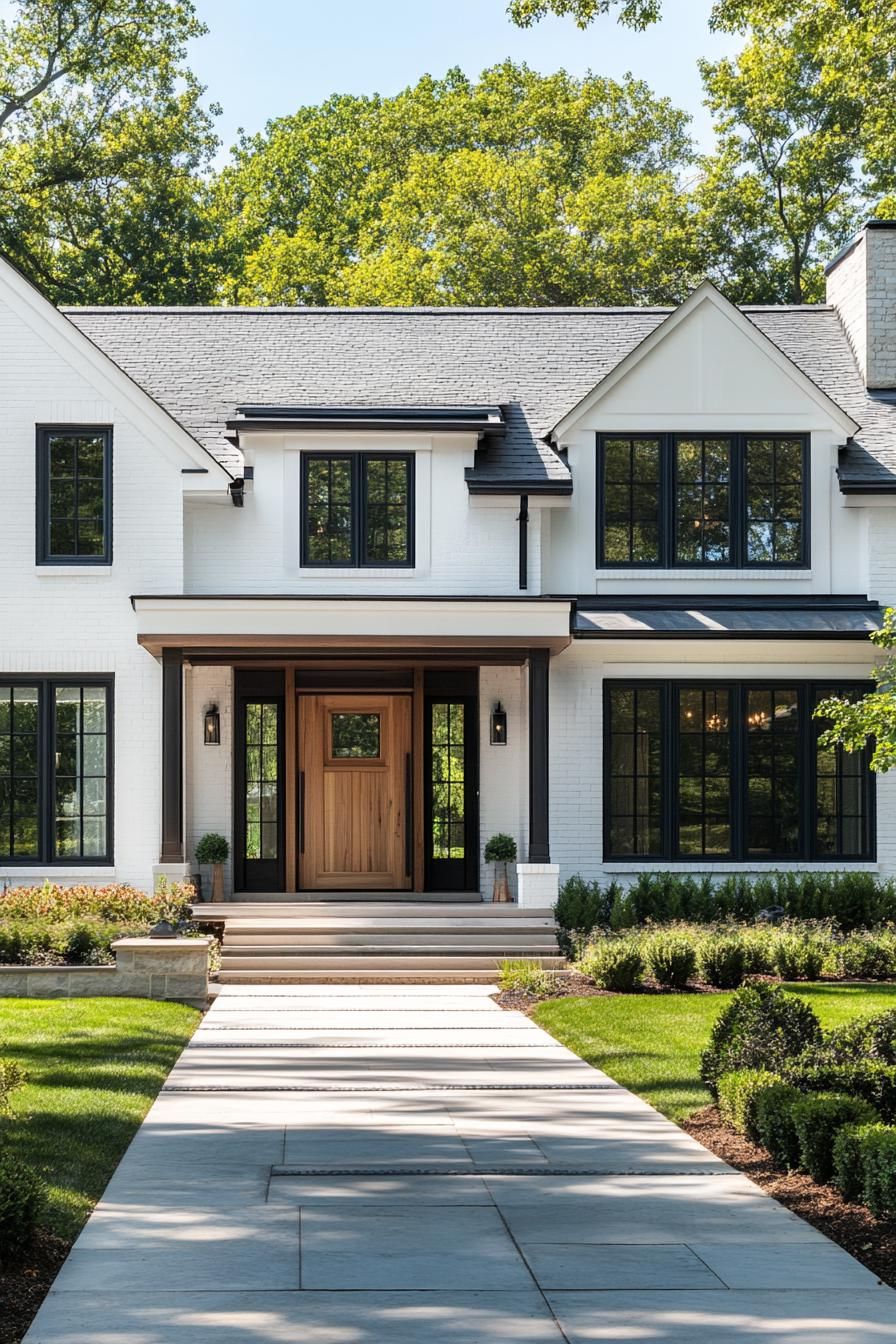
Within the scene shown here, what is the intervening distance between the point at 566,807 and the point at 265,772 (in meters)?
3.89

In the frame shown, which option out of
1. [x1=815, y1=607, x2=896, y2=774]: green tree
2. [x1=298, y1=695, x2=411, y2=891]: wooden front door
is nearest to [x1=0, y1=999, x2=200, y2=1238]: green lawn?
[x1=815, y1=607, x2=896, y2=774]: green tree

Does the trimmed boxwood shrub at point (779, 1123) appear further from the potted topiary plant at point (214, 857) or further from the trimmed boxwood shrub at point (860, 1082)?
the potted topiary plant at point (214, 857)

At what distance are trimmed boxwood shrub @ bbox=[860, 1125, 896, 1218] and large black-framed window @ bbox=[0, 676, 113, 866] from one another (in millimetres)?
13894

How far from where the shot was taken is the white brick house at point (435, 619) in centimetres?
2003

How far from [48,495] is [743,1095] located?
542 inches

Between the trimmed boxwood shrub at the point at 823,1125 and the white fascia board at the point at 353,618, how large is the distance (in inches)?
445

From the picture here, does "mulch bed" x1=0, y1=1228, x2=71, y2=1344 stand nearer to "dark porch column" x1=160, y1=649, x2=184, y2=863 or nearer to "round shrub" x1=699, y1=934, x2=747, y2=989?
"round shrub" x1=699, y1=934, x2=747, y2=989

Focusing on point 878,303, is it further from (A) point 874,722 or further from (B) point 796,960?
(A) point 874,722

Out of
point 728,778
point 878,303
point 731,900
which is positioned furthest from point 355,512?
point 878,303

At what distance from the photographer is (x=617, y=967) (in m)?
15.7

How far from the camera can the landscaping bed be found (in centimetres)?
668

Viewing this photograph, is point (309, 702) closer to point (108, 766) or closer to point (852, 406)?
point (108, 766)

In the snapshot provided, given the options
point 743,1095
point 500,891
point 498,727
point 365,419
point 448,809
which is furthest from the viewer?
point 448,809

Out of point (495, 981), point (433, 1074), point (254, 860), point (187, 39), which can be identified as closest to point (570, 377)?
point (254, 860)
